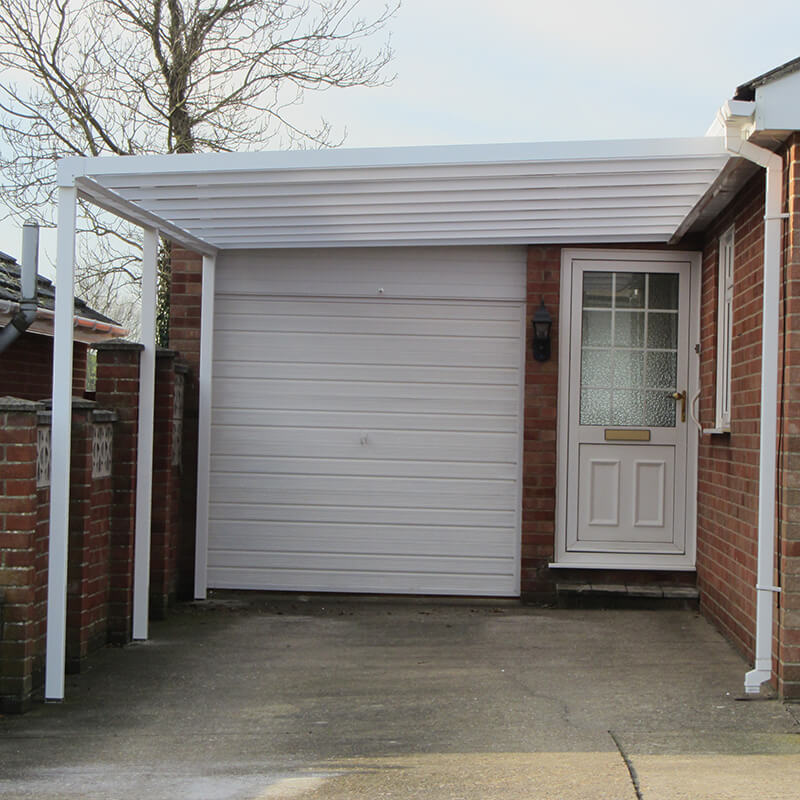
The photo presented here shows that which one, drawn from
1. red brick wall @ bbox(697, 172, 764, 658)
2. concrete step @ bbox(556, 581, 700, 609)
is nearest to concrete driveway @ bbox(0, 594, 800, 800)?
red brick wall @ bbox(697, 172, 764, 658)

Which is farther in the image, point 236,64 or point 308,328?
point 236,64

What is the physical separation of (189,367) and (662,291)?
3.68 m

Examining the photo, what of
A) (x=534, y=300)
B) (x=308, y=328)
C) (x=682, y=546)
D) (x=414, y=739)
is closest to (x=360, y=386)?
(x=308, y=328)

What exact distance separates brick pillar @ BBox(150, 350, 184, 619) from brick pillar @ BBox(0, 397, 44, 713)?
98.1 inches

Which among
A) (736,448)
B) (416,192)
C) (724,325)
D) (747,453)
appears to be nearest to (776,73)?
(416,192)

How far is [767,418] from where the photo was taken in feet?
17.9

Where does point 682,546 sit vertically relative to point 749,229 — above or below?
below

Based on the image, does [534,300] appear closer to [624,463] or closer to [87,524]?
[624,463]

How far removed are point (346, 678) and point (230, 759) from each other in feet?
4.94

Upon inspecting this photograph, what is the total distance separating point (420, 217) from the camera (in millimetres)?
7020

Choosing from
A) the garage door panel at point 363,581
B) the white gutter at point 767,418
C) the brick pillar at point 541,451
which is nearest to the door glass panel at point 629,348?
the brick pillar at point 541,451

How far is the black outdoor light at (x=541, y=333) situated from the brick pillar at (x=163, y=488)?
266 cm

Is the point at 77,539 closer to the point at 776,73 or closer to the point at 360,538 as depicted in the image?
the point at 360,538

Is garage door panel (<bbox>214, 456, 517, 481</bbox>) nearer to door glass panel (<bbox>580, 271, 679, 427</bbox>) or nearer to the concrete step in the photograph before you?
door glass panel (<bbox>580, 271, 679, 427</bbox>)
